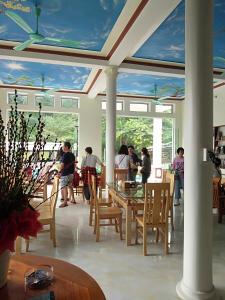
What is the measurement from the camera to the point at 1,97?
887 centimetres

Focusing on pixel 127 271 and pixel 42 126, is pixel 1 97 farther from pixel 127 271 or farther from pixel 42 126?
pixel 42 126

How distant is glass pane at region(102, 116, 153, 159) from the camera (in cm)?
1044

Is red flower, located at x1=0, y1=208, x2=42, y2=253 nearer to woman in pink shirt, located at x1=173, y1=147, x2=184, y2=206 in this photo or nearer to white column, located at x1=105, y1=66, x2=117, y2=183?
white column, located at x1=105, y1=66, x2=117, y2=183

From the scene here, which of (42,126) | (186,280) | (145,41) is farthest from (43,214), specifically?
(145,41)

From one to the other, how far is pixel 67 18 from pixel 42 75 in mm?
3431

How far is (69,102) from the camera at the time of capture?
9750 mm

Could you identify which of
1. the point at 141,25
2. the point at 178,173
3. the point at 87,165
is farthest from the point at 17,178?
the point at 178,173

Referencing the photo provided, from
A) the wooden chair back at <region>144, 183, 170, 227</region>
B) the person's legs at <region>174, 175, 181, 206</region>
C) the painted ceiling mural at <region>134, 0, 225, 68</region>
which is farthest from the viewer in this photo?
the person's legs at <region>174, 175, 181, 206</region>

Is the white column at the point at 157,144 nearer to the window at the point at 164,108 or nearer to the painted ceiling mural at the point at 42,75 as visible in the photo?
the window at the point at 164,108

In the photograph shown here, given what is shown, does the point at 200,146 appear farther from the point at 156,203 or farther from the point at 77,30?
the point at 77,30

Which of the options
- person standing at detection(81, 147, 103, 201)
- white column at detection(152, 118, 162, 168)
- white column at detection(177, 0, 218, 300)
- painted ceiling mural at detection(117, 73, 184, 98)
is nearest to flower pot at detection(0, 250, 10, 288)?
white column at detection(177, 0, 218, 300)

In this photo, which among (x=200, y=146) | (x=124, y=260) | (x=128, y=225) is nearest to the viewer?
(x=200, y=146)

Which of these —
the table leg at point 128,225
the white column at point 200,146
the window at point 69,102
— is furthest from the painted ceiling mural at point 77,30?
the table leg at point 128,225

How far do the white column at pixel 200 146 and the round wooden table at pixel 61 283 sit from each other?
4.61 feet
